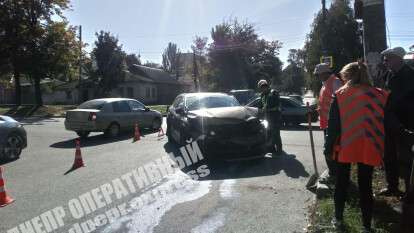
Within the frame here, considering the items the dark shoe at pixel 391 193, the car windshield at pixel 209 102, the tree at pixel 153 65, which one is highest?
the tree at pixel 153 65

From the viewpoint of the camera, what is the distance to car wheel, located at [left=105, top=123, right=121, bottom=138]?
1503cm

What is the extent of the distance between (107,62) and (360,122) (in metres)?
41.8

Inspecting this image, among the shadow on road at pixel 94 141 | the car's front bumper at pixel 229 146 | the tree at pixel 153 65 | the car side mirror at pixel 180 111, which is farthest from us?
the tree at pixel 153 65

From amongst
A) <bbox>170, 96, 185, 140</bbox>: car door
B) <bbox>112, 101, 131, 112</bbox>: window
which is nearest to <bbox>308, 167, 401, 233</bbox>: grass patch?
<bbox>170, 96, 185, 140</bbox>: car door

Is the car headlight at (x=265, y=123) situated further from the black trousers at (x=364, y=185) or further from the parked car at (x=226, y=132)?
the black trousers at (x=364, y=185)

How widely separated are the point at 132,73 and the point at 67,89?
8.96 m

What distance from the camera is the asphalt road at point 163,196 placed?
529cm

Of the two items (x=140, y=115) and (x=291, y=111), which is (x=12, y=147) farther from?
(x=291, y=111)

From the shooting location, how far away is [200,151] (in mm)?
8930

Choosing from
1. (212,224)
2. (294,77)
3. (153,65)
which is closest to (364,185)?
(212,224)

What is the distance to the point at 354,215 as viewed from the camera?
193 inches

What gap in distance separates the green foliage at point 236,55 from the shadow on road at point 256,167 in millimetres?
37038

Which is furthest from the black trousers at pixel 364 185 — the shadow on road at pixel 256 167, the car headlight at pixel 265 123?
the car headlight at pixel 265 123

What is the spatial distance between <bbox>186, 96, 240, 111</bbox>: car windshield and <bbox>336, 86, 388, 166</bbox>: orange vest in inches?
248
